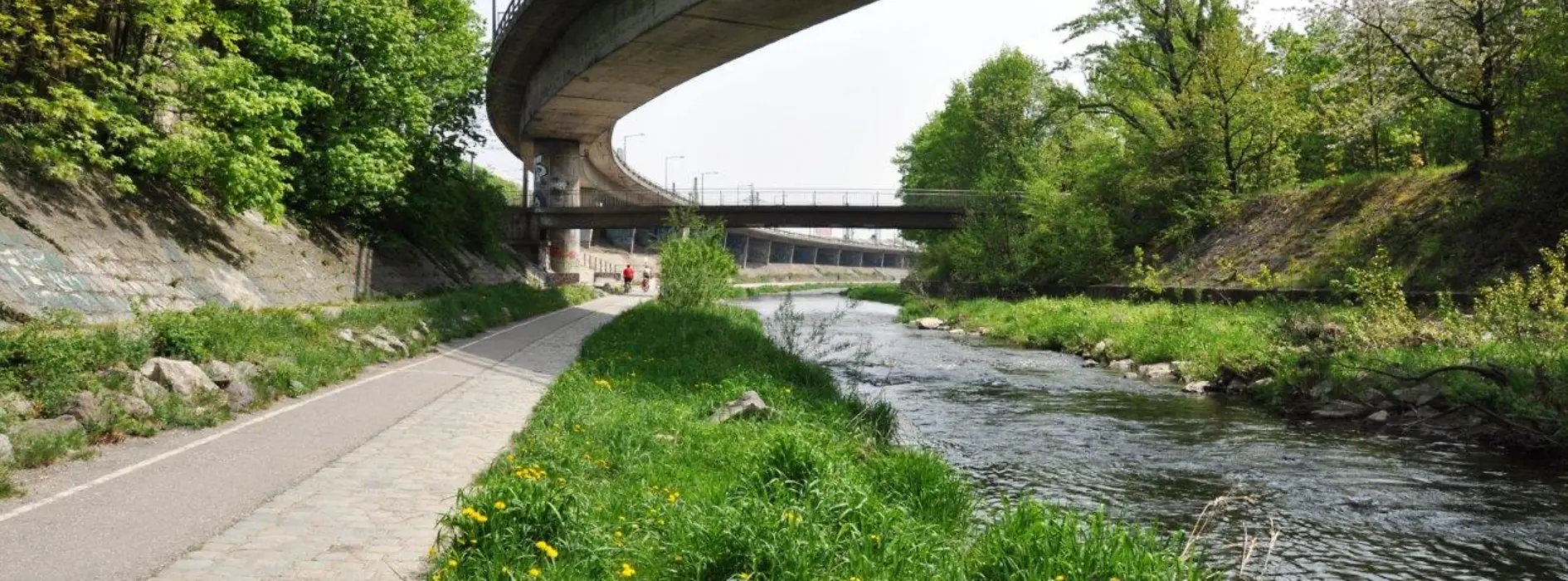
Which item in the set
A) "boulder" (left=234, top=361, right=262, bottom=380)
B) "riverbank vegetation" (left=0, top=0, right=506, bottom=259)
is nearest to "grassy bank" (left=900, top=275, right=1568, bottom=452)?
"boulder" (left=234, top=361, right=262, bottom=380)

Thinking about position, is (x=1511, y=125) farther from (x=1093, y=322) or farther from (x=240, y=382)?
(x=240, y=382)

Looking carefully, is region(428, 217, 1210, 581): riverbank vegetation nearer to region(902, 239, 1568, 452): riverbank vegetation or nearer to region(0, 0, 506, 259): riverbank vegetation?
region(902, 239, 1568, 452): riverbank vegetation

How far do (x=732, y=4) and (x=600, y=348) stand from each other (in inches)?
326

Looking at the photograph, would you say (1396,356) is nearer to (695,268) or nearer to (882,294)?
(695,268)

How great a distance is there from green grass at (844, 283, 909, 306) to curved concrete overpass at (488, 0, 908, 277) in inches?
889

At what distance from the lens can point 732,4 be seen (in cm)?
2141

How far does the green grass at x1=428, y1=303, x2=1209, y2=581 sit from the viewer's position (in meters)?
5.40

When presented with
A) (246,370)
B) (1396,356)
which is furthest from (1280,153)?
(246,370)

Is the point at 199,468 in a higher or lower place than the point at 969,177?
lower

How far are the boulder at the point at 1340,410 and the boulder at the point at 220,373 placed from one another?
14.9 meters

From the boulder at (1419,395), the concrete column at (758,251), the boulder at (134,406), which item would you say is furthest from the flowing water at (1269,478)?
the concrete column at (758,251)

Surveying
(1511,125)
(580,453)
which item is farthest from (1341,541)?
(1511,125)

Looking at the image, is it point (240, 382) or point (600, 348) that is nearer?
point (240, 382)

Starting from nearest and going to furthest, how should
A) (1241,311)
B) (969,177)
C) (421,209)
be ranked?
(1241,311) < (421,209) < (969,177)
